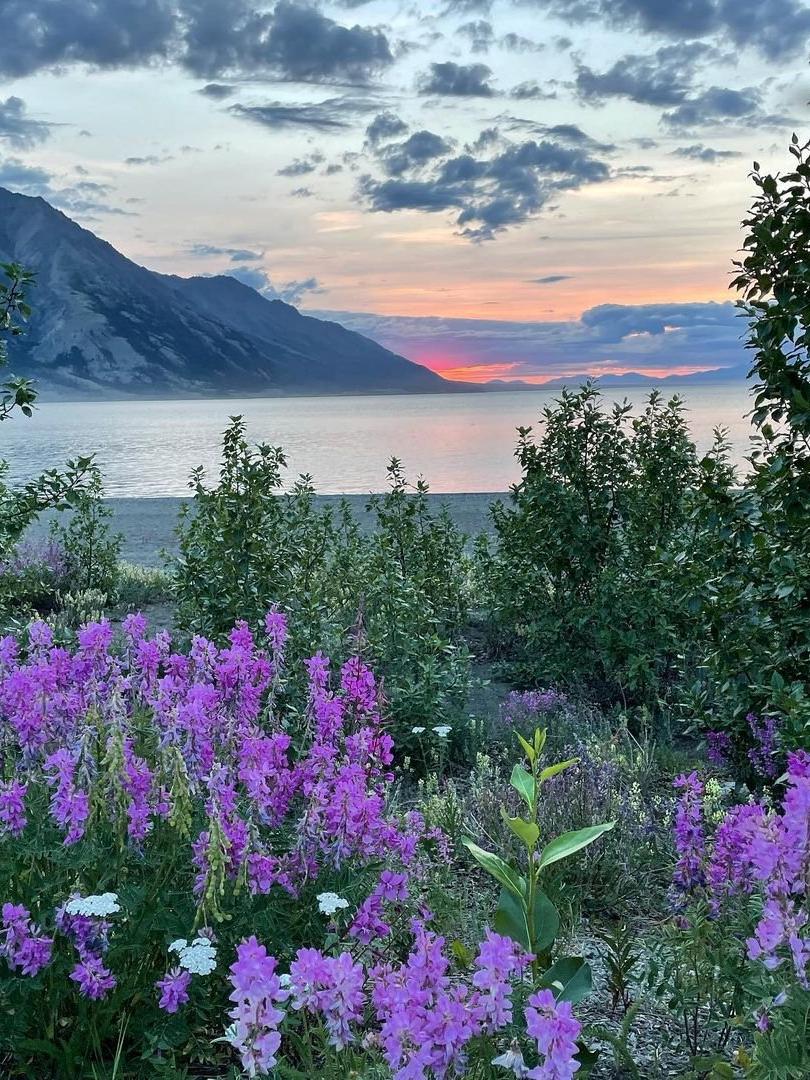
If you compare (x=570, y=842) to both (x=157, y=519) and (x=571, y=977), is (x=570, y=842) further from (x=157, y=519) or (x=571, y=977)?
(x=157, y=519)

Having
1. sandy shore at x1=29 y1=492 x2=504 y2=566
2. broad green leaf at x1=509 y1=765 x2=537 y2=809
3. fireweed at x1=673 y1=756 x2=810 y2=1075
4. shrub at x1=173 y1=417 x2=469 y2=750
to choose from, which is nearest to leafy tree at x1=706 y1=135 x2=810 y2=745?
fireweed at x1=673 y1=756 x2=810 y2=1075

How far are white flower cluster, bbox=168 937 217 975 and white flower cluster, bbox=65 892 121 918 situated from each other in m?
0.20

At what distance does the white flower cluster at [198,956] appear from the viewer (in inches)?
98.6

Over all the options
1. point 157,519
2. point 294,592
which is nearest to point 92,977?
point 294,592

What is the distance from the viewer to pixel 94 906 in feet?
8.55

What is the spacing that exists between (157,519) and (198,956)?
21537 mm

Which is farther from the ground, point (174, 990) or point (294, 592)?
point (294, 592)

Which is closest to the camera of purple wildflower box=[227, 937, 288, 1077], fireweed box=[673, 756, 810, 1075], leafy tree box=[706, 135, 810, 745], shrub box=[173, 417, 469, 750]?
purple wildflower box=[227, 937, 288, 1077]

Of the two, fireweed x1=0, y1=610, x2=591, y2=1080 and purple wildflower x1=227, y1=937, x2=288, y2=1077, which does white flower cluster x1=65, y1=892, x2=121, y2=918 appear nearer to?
fireweed x1=0, y1=610, x2=591, y2=1080

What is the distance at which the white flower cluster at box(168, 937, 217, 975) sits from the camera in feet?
8.21

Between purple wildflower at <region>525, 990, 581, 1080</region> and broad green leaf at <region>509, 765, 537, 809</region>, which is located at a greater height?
broad green leaf at <region>509, 765, 537, 809</region>

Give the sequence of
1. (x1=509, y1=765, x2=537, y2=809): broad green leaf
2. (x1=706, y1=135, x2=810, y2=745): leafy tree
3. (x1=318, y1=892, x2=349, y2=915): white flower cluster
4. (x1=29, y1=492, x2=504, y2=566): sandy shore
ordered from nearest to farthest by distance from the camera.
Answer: (x1=509, y1=765, x2=537, y2=809): broad green leaf < (x1=318, y1=892, x2=349, y2=915): white flower cluster < (x1=706, y1=135, x2=810, y2=745): leafy tree < (x1=29, y1=492, x2=504, y2=566): sandy shore

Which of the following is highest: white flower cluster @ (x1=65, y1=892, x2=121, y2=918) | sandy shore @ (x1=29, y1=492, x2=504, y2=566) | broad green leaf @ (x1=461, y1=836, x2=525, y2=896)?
broad green leaf @ (x1=461, y1=836, x2=525, y2=896)

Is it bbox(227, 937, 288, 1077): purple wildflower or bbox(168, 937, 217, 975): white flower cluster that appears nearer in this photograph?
bbox(227, 937, 288, 1077): purple wildflower
